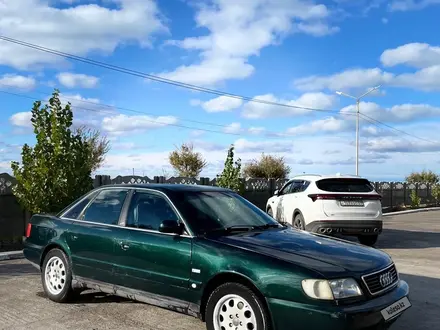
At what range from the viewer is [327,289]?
13.4ft

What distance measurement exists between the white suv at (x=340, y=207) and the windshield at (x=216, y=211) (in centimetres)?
565

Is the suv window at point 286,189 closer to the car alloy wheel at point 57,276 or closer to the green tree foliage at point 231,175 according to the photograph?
the green tree foliage at point 231,175

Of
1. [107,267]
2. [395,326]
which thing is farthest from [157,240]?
[395,326]

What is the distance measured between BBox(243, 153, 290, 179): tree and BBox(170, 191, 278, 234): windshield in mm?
32305

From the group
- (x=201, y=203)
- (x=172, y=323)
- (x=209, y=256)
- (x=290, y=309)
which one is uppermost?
(x=201, y=203)

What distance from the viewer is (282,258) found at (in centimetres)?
437

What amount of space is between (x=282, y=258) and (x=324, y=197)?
7.37 m

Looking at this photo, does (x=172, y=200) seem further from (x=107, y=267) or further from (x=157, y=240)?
(x=107, y=267)

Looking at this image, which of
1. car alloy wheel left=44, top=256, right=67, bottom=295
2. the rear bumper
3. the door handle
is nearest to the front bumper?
the door handle

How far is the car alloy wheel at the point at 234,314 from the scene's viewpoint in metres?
4.36

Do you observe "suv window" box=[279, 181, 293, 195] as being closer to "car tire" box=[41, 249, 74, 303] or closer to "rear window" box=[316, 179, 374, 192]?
"rear window" box=[316, 179, 374, 192]

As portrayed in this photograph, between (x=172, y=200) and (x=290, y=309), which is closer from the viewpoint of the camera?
(x=290, y=309)

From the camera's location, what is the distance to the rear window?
38.4 feet

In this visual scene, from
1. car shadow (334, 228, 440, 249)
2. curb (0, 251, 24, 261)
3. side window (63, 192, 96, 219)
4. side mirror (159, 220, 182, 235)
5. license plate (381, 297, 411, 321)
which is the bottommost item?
curb (0, 251, 24, 261)
